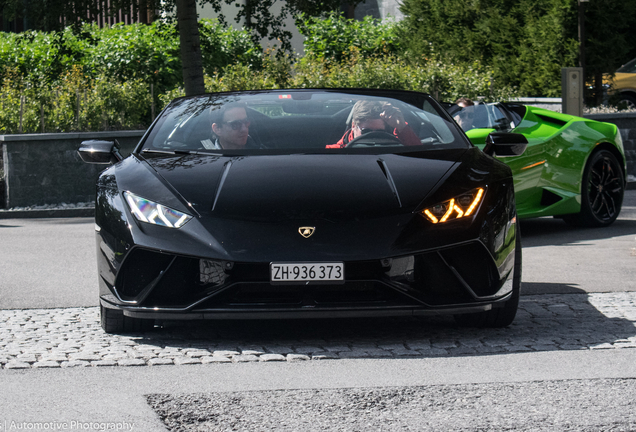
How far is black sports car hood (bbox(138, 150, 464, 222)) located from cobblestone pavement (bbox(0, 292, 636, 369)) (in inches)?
27.2

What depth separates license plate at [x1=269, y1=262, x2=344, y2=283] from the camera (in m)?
4.43

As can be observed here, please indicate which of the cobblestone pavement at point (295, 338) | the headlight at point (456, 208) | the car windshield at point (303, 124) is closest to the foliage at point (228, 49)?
the car windshield at point (303, 124)

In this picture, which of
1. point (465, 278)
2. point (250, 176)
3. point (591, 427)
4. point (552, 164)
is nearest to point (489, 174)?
point (465, 278)

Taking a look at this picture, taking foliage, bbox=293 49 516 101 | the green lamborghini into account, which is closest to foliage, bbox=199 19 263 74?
foliage, bbox=293 49 516 101

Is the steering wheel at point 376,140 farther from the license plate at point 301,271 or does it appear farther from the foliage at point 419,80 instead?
the foliage at point 419,80

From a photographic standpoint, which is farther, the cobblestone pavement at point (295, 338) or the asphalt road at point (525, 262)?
the asphalt road at point (525, 262)

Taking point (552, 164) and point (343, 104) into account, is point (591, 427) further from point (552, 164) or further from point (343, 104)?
point (552, 164)

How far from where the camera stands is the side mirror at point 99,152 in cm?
567

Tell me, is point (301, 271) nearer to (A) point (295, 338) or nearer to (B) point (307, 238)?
(B) point (307, 238)

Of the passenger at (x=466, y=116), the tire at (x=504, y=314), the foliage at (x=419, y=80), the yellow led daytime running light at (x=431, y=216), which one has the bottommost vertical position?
the tire at (x=504, y=314)

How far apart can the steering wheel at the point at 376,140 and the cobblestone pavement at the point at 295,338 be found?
1043mm

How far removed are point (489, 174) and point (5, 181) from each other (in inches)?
405

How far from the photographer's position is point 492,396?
3.76 metres

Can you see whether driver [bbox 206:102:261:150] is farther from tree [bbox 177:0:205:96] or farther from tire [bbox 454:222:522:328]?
tree [bbox 177:0:205:96]
